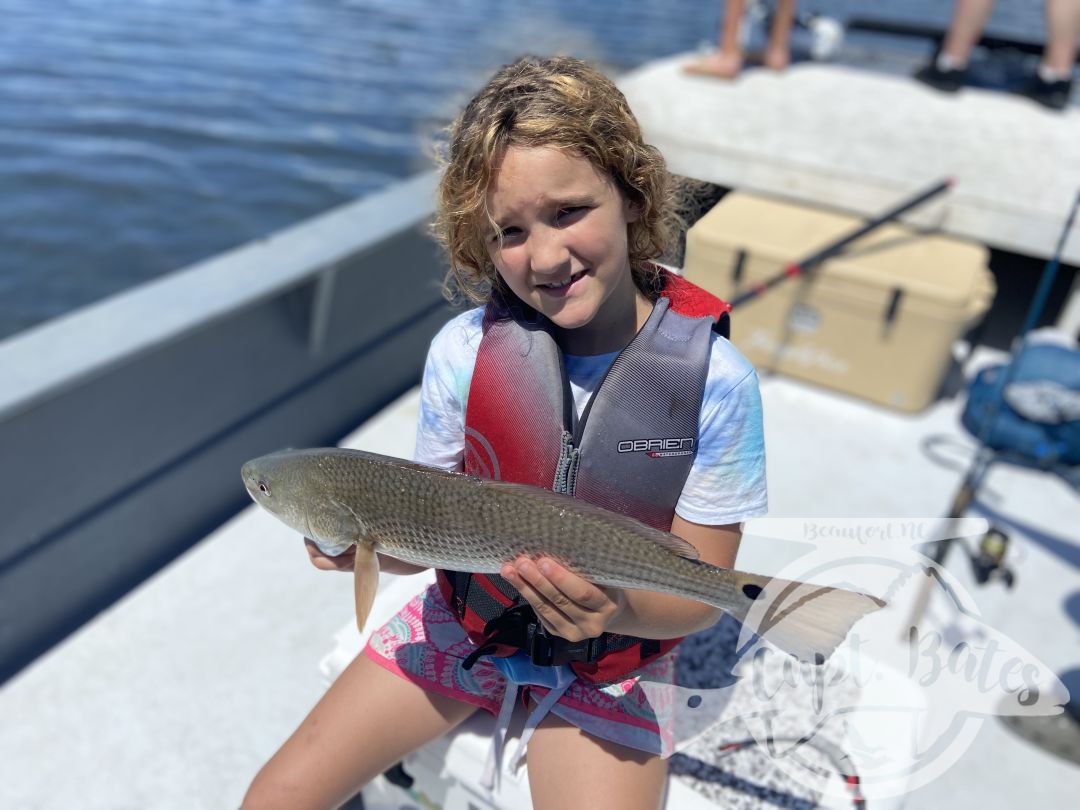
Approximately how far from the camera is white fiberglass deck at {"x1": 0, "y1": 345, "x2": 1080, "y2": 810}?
2.43 metres

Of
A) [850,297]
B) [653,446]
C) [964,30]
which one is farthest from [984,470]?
[964,30]

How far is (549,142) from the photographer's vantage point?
1.45 meters

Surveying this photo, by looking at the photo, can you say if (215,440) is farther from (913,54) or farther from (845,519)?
(913,54)

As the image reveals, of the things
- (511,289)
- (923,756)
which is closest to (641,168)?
(511,289)

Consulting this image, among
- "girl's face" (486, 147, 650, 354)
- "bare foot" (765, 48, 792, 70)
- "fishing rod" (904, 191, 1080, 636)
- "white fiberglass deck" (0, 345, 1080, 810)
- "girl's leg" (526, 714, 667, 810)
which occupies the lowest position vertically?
"white fiberglass deck" (0, 345, 1080, 810)

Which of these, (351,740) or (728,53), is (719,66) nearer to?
(728,53)

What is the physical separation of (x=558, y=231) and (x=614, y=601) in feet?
2.17

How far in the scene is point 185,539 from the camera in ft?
11.0

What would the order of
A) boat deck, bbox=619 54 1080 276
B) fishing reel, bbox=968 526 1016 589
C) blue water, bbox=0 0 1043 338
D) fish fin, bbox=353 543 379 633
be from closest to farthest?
1. fish fin, bbox=353 543 379 633
2. fishing reel, bbox=968 526 1016 589
3. boat deck, bbox=619 54 1080 276
4. blue water, bbox=0 0 1043 338

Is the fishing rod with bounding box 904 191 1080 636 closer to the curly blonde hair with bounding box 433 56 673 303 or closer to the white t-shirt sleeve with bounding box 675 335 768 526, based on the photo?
the white t-shirt sleeve with bounding box 675 335 768 526

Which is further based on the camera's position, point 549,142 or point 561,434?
point 561,434

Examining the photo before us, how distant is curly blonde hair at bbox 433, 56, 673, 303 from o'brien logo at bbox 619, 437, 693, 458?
37 centimetres

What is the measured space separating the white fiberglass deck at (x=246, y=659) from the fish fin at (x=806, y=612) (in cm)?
34

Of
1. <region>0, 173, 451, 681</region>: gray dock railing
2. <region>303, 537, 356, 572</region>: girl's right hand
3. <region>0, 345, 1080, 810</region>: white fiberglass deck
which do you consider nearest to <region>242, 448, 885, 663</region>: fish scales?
<region>303, 537, 356, 572</region>: girl's right hand
